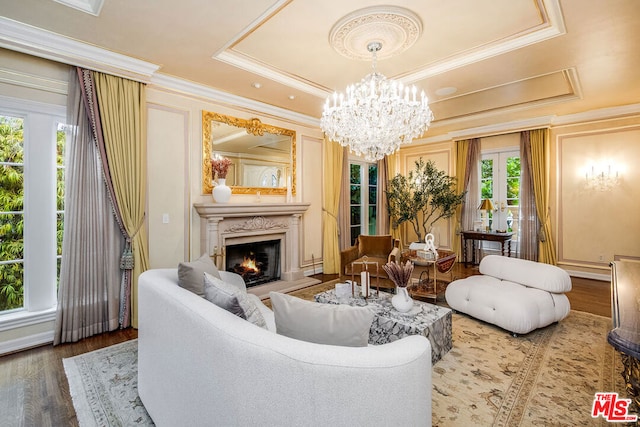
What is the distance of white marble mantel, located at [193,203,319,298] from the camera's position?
368cm

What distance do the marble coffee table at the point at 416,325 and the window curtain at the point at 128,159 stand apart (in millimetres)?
2435

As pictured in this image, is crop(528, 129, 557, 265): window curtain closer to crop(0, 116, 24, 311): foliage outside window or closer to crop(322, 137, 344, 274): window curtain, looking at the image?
crop(322, 137, 344, 274): window curtain

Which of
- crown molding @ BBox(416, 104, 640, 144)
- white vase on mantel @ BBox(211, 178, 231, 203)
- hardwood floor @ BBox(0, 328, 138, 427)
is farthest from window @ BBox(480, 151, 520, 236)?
hardwood floor @ BBox(0, 328, 138, 427)

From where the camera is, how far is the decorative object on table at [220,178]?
3.78 meters

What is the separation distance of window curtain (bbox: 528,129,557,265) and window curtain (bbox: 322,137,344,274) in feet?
11.4

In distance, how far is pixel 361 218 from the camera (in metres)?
6.32

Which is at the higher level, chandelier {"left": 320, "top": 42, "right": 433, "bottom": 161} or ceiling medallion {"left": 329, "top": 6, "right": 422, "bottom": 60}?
ceiling medallion {"left": 329, "top": 6, "right": 422, "bottom": 60}

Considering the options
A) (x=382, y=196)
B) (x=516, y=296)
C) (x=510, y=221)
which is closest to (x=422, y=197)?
(x=382, y=196)

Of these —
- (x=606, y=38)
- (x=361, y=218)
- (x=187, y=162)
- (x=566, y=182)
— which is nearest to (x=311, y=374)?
(x=187, y=162)

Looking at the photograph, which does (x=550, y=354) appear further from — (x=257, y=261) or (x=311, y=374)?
(x=257, y=261)

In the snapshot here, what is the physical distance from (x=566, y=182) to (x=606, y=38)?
3052mm

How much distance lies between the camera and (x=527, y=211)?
527cm

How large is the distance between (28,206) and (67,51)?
1441 millimetres

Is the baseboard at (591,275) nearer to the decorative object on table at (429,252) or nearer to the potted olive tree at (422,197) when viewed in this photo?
the potted olive tree at (422,197)
